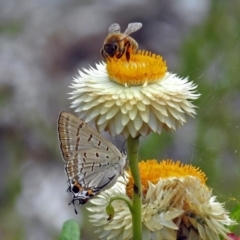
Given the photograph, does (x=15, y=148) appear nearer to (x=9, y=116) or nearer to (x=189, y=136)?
(x=9, y=116)

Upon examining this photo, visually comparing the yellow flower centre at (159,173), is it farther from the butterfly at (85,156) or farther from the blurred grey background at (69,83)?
the blurred grey background at (69,83)

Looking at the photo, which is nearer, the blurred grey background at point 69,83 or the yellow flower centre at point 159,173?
the yellow flower centre at point 159,173

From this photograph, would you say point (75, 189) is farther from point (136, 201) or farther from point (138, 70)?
point (138, 70)

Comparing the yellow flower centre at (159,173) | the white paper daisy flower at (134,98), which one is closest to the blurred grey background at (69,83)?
the yellow flower centre at (159,173)

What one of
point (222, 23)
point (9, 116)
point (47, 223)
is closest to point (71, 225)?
point (222, 23)

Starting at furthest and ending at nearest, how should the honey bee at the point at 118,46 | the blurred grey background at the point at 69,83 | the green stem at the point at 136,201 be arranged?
the blurred grey background at the point at 69,83 → the honey bee at the point at 118,46 → the green stem at the point at 136,201

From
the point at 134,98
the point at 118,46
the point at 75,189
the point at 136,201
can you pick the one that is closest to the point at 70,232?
the point at 75,189
